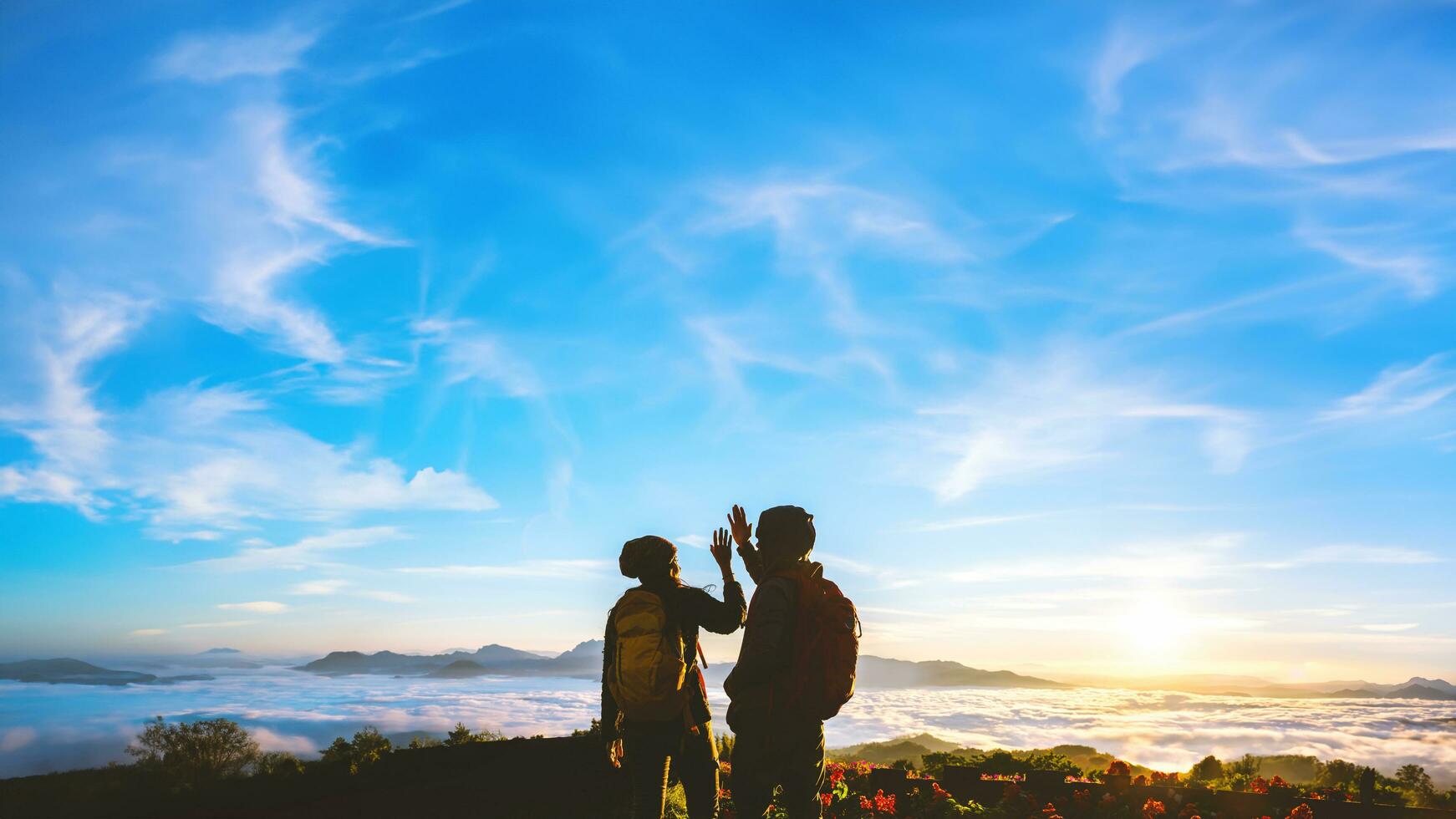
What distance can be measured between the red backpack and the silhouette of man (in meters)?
0.05

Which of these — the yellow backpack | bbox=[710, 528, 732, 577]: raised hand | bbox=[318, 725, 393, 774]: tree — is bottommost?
bbox=[318, 725, 393, 774]: tree

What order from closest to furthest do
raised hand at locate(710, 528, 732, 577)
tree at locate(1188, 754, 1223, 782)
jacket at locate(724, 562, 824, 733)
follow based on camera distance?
1. jacket at locate(724, 562, 824, 733)
2. raised hand at locate(710, 528, 732, 577)
3. tree at locate(1188, 754, 1223, 782)

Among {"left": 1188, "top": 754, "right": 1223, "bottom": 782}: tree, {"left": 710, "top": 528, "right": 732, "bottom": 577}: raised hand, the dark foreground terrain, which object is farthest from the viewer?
{"left": 1188, "top": 754, "right": 1223, "bottom": 782}: tree

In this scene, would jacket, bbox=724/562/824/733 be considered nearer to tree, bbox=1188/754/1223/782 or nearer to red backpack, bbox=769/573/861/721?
red backpack, bbox=769/573/861/721

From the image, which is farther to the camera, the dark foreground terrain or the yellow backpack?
the dark foreground terrain

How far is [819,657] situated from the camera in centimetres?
538

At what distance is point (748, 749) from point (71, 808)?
9388 millimetres

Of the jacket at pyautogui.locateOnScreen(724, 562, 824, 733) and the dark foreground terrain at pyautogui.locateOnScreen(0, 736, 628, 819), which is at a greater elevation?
the jacket at pyautogui.locateOnScreen(724, 562, 824, 733)

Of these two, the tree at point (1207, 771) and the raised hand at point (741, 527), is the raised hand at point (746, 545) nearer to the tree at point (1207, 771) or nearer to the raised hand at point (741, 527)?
the raised hand at point (741, 527)

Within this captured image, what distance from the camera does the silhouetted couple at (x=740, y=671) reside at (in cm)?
534

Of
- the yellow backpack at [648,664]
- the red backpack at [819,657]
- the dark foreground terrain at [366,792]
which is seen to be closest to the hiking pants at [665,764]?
the yellow backpack at [648,664]

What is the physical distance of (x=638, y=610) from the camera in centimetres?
657

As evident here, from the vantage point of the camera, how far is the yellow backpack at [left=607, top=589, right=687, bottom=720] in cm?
634

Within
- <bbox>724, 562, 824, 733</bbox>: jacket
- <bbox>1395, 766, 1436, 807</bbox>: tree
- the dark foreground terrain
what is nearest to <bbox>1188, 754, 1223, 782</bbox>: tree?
<bbox>1395, 766, 1436, 807</bbox>: tree
